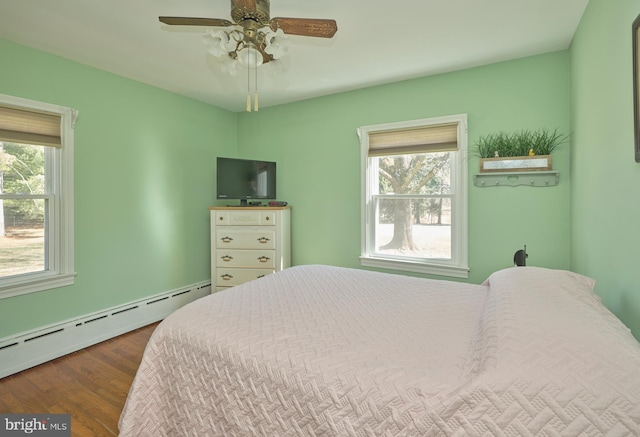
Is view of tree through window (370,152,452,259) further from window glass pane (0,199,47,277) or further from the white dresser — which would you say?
window glass pane (0,199,47,277)

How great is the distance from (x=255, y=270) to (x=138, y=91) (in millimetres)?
2200

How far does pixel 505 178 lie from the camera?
8.91 feet

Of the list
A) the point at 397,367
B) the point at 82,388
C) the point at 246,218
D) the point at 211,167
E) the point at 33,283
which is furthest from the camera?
the point at 211,167

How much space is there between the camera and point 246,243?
358 centimetres

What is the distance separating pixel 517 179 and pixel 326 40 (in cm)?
195

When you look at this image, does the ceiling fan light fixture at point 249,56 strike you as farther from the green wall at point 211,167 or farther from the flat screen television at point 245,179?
the flat screen television at point 245,179

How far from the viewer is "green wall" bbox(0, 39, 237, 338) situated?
8.33ft

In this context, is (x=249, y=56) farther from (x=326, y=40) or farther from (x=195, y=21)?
(x=326, y=40)

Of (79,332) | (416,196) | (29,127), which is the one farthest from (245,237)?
(29,127)

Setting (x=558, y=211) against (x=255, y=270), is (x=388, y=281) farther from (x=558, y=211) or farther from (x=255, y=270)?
(x=255, y=270)

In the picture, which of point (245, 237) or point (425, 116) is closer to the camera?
point (425, 116)

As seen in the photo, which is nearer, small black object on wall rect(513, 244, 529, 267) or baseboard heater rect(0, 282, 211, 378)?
small black object on wall rect(513, 244, 529, 267)

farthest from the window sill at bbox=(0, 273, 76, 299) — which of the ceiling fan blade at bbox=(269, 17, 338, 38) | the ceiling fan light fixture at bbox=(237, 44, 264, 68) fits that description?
the ceiling fan blade at bbox=(269, 17, 338, 38)

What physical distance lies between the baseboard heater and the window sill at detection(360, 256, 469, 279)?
86.3 inches
